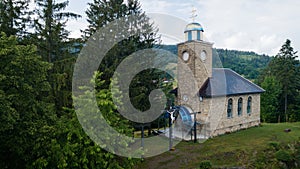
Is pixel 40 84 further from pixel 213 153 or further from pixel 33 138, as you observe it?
pixel 213 153

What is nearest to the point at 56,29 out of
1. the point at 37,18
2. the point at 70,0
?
the point at 37,18

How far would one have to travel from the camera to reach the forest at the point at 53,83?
27.3 ft

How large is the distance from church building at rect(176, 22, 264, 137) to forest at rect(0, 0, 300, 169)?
278cm

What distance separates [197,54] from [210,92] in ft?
10.5

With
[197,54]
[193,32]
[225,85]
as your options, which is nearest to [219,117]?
[225,85]

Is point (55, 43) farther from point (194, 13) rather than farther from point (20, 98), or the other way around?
point (194, 13)

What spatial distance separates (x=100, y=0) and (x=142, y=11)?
321 centimetres

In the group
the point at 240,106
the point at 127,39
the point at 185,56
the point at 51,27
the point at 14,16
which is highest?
the point at 14,16

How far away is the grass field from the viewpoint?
13156 mm

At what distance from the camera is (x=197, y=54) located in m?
18.7

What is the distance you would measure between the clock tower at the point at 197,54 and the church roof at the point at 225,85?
0.65 metres

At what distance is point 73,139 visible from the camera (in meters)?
8.59

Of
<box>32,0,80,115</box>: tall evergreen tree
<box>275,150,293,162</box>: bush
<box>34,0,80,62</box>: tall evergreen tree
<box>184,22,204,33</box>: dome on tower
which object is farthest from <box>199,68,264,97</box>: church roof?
<box>34,0,80,62</box>: tall evergreen tree

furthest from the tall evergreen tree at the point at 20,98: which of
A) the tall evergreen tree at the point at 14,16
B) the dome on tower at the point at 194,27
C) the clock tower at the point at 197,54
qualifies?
the dome on tower at the point at 194,27
